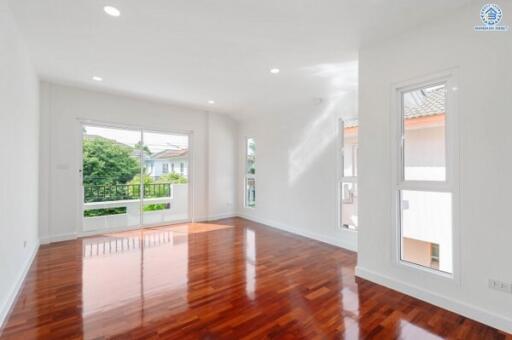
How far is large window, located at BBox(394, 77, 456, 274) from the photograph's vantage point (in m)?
2.39

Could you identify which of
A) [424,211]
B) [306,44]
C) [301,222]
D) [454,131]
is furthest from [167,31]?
[301,222]

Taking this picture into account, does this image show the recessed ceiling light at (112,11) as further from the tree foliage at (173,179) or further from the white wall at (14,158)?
the tree foliage at (173,179)

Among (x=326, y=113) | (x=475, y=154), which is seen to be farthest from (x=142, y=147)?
(x=475, y=154)

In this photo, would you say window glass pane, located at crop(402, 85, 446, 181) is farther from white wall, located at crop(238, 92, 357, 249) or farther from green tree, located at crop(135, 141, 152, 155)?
green tree, located at crop(135, 141, 152, 155)

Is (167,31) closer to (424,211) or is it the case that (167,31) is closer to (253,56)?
(253,56)

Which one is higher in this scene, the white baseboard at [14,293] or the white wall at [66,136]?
the white wall at [66,136]

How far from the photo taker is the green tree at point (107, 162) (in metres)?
4.79

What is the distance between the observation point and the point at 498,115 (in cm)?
205

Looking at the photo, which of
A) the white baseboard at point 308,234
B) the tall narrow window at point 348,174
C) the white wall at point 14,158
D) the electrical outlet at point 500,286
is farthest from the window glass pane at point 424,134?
the white wall at point 14,158

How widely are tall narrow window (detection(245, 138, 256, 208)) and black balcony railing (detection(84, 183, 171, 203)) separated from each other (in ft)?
6.36

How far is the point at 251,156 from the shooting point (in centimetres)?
640

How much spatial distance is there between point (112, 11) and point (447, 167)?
11.3 ft

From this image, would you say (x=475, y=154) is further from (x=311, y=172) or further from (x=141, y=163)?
(x=141, y=163)

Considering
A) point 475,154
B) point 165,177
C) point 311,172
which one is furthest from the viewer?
point 165,177
